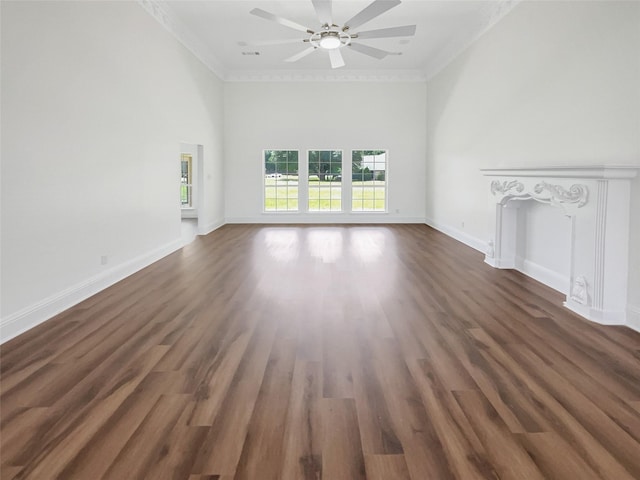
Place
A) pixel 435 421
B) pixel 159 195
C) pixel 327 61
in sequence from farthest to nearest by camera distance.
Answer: pixel 327 61
pixel 159 195
pixel 435 421

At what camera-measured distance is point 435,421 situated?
2250 millimetres

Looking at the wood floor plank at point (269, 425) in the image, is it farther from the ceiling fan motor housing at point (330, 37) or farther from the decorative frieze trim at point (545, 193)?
the ceiling fan motor housing at point (330, 37)

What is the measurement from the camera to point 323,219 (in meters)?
11.6

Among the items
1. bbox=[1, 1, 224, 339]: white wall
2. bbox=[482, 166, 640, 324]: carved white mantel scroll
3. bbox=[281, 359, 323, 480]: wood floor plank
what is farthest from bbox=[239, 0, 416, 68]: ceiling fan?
bbox=[281, 359, 323, 480]: wood floor plank

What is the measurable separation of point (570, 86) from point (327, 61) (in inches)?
251

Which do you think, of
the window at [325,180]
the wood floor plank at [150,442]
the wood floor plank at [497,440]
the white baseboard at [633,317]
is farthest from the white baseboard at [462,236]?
the wood floor plank at [150,442]

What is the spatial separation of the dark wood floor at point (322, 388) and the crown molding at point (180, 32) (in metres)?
4.01

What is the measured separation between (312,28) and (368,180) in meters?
4.61

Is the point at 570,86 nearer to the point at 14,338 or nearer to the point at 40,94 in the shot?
the point at 40,94

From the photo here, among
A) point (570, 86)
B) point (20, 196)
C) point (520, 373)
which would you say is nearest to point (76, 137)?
point (20, 196)

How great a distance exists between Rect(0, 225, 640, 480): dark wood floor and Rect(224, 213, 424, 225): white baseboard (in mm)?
6682

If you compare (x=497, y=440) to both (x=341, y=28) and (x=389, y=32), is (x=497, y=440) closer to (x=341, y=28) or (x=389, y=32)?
(x=389, y=32)

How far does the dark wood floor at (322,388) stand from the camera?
193 centimetres

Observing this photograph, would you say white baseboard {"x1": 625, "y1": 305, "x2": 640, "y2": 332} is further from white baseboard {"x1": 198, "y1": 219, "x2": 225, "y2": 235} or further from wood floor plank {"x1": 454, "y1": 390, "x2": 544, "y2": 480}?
white baseboard {"x1": 198, "y1": 219, "x2": 225, "y2": 235}
